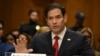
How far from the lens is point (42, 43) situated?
267 cm

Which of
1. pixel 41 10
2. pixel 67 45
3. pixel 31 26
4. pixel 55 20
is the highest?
pixel 55 20

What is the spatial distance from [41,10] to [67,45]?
5.37 metres

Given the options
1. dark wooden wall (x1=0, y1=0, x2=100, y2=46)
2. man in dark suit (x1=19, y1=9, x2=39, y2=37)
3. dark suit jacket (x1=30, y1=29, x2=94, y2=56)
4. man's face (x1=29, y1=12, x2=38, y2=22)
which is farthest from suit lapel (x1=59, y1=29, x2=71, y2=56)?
dark wooden wall (x1=0, y1=0, x2=100, y2=46)

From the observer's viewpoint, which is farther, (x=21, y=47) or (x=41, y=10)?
(x=41, y=10)

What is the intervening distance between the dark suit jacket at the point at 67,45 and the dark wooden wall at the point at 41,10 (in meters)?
4.91

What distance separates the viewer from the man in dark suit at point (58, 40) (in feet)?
8.38

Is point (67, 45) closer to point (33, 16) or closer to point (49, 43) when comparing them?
point (49, 43)

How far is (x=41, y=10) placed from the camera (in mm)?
7949

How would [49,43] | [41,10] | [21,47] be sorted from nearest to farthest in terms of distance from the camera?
[21,47] → [49,43] → [41,10]

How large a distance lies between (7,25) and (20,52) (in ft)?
19.1

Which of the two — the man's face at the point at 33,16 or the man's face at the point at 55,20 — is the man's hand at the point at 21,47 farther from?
the man's face at the point at 33,16

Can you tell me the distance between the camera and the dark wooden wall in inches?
302

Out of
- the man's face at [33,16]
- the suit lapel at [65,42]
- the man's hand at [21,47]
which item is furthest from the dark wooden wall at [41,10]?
the man's hand at [21,47]

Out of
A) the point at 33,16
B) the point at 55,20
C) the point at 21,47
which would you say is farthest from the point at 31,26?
the point at 21,47
